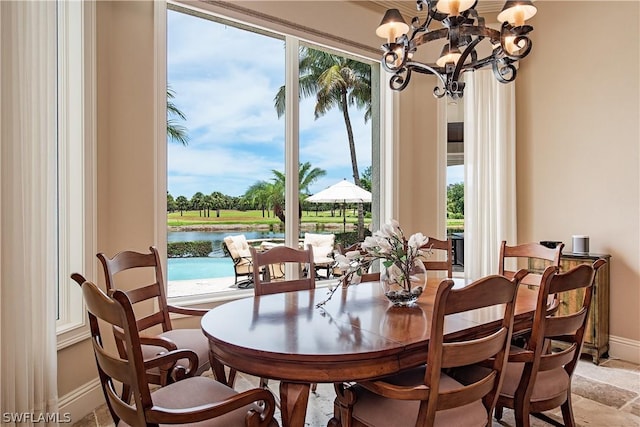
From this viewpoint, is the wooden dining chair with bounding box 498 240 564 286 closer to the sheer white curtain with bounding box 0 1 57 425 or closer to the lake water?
the lake water

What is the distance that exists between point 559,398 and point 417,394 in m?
1.02

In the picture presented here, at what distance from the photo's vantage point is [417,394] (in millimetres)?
1360

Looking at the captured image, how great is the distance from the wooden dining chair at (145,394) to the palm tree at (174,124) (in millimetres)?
1956

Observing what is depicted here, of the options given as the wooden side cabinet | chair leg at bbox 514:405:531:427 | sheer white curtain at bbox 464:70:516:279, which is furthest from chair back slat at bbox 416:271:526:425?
sheer white curtain at bbox 464:70:516:279

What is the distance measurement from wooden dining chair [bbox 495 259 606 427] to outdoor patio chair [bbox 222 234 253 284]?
2.25 metres

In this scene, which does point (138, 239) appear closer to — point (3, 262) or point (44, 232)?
point (44, 232)

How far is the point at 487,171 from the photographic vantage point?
13.5ft

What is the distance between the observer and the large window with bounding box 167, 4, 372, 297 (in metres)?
3.25

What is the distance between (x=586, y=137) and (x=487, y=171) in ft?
2.88

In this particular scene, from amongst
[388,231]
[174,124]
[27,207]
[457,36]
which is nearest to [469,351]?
[388,231]

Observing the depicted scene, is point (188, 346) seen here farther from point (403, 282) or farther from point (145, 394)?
point (403, 282)

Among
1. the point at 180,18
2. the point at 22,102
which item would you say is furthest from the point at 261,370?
the point at 180,18

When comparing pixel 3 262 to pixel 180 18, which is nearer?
pixel 3 262

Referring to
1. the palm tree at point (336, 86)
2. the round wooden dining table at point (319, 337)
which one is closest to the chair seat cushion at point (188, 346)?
the round wooden dining table at point (319, 337)
